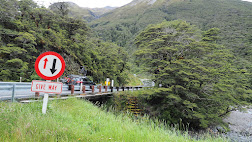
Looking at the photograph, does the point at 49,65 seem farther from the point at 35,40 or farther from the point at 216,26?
the point at 216,26

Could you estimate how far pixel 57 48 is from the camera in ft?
64.5

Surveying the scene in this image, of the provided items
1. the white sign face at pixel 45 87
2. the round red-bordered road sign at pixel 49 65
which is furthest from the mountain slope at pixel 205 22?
the white sign face at pixel 45 87

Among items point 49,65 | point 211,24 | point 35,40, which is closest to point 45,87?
point 49,65

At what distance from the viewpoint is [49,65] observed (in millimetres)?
3885

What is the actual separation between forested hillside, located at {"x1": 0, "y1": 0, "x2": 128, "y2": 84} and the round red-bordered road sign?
12.5 meters

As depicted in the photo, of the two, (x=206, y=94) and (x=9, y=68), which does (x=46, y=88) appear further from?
(x=206, y=94)

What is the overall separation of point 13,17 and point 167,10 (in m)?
161

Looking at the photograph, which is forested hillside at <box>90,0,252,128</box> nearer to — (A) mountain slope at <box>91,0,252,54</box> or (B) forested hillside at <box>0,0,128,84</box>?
(B) forested hillside at <box>0,0,128,84</box>

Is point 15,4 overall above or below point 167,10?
below

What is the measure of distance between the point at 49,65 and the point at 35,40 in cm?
1594

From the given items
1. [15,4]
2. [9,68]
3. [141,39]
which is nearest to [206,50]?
[141,39]

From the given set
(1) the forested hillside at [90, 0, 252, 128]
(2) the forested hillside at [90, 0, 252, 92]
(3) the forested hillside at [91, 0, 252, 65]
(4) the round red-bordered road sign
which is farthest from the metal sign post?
(3) the forested hillside at [91, 0, 252, 65]

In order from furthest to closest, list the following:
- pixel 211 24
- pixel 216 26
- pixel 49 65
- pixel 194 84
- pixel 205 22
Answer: pixel 205 22
pixel 211 24
pixel 216 26
pixel 194 84
pixel 49 65

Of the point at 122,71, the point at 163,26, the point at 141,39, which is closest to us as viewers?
the point at 163,26
